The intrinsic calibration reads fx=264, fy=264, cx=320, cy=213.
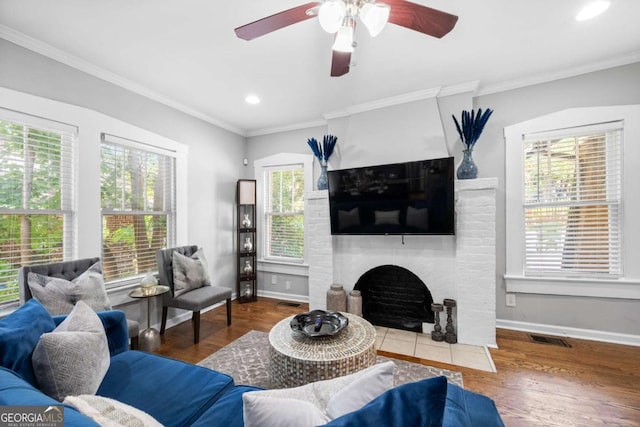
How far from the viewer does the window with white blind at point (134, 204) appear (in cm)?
267

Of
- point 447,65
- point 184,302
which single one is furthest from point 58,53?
point 447,65

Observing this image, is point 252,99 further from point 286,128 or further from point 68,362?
point 68,362

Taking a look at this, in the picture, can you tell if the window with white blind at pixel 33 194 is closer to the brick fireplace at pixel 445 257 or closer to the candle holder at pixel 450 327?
the brick fireplace at pixel 445 257

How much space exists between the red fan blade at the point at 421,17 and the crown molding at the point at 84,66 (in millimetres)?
2651

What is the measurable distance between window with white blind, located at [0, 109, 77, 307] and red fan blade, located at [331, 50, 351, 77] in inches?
92.9

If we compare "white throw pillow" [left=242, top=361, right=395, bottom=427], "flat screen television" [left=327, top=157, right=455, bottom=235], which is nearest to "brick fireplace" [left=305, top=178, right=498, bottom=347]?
"flat screen television" [left=327, top=157, right=455, bottom=235]

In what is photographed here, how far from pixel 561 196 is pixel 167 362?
3712 mm

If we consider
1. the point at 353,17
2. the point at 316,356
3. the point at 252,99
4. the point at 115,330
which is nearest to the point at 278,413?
the point at 316,356

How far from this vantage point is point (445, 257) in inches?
113

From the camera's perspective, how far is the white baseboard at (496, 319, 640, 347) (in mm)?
2508

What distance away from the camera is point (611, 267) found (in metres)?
2.55

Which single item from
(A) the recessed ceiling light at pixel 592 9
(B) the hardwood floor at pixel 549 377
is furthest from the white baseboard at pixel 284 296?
(A) the recessed ceiling light at pixel 592 9

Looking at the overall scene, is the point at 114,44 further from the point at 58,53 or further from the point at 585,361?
the point at 585,361

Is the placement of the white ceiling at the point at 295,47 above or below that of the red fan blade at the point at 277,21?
above
